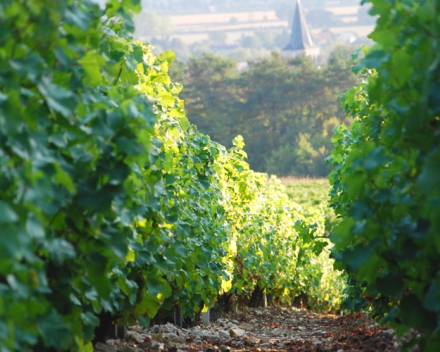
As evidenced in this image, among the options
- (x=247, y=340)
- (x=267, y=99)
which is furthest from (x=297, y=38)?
(x=247, y=340)

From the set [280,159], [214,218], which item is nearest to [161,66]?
[214,218]

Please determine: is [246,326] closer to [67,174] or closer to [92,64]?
[92,64]

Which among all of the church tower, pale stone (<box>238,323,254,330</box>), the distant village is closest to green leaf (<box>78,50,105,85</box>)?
pale stone (<box>238,323,254,330</box>)

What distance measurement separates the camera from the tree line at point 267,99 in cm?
6331

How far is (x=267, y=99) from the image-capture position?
6650 centimetres

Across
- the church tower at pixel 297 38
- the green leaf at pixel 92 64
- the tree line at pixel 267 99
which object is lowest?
the green leaf at pixel 92 64

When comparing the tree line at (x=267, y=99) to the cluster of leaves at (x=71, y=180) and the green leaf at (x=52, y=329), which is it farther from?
the green leaf at (x=52, y=329)

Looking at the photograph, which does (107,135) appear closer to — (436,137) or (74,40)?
(74,40)

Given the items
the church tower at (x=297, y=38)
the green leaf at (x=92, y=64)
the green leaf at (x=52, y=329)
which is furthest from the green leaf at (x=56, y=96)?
the church tower at (x=297, y=38)

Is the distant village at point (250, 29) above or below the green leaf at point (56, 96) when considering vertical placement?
above

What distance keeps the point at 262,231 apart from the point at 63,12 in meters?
9.29

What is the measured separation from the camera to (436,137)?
3135mm

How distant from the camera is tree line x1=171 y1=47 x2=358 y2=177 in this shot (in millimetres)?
63312

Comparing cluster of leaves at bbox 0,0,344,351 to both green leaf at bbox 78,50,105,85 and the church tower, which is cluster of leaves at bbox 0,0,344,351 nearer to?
green leaf at bbox 78,50,105,85
